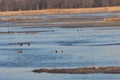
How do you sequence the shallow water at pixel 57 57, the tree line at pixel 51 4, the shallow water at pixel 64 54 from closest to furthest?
the shallow water at pixel 57 57 < the shallow water at pixel 64 54 < the tree line at pixel 51 4

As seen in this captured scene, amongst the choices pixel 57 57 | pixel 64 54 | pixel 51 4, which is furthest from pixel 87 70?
pixel 51 4

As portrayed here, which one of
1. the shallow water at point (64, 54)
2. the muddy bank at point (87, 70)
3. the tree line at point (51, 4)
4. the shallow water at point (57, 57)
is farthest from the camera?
the tree line at point (51, 4)

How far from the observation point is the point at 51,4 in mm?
170250

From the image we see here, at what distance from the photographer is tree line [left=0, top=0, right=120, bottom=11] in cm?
16011

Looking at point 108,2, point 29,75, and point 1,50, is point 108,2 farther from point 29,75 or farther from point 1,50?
point 29,75

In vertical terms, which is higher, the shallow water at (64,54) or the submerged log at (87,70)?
the submerged log at (87,70)

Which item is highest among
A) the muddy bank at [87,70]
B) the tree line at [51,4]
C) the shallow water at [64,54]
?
the muddy bank at [87,70]

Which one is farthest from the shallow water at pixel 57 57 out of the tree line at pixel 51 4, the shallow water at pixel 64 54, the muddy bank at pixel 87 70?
the tree line at pixel 51 4

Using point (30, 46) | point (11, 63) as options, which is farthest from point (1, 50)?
point (11, 63)

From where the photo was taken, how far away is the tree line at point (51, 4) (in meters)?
160

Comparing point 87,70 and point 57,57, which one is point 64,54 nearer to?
point 57,57

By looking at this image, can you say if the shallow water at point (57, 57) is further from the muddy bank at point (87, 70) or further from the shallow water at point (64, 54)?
the muddy bank at point (87, 70)

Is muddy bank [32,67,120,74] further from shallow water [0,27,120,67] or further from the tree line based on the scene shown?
the tree line

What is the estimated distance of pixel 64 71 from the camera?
27.9 m
